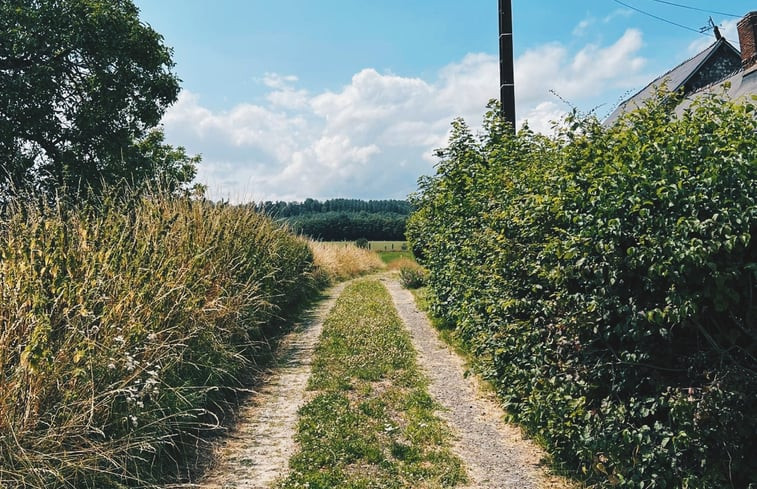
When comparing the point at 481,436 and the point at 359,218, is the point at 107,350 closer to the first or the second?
the point at 481,436

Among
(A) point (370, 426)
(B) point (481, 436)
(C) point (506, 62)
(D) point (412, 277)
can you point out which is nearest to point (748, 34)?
(C) point (506, 62)

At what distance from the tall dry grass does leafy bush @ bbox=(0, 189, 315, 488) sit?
51.1 feet

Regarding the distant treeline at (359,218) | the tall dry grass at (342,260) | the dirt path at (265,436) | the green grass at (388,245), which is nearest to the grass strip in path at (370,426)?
the dirt path at (265,436)

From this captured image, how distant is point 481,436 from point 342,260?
22193 mm

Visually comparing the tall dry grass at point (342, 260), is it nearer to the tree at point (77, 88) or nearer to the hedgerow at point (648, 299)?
the tree at point (77, 88)

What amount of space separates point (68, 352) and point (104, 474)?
33.6 inches

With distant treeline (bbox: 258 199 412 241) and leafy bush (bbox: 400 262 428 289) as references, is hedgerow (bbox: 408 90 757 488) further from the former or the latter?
distant treeline (bbox: 258 199 412 241)

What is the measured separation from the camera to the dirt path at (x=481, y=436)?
171 inches

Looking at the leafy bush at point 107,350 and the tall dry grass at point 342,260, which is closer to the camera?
the leafy bush at point 107,350

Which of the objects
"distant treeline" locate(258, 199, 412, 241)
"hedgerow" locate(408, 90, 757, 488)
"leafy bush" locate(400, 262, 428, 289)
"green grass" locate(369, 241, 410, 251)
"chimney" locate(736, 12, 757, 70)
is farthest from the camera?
"green grass" locate(369, 241, 410, 251)

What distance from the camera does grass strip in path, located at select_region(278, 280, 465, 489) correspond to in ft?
14.4

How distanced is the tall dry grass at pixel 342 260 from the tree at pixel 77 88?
26.6 feet

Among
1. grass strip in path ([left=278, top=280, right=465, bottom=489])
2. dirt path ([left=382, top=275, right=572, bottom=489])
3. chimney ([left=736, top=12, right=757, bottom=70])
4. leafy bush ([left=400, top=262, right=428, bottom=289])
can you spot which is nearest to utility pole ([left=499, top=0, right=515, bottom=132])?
dirt path ([left=382, top=275, right=572, bottom=489])

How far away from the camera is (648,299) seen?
3336mm
